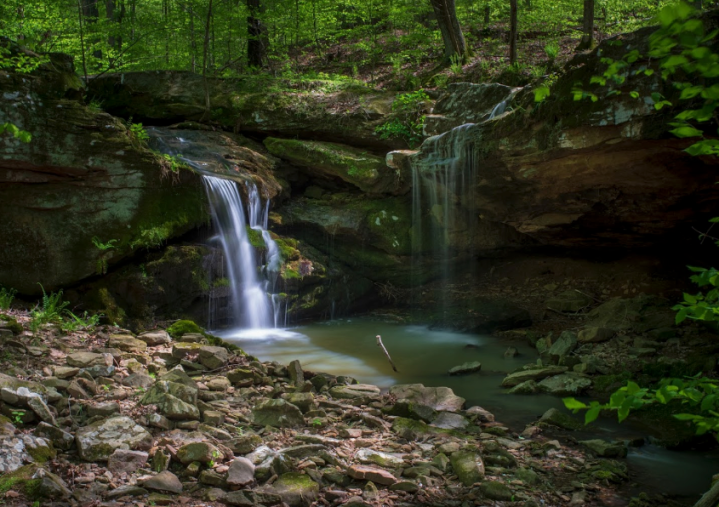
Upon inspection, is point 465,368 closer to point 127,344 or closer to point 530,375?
point 530,375

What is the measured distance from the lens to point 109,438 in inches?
148

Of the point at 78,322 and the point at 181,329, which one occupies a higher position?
the point at 78,322

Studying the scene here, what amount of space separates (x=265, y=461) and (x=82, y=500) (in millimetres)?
1204

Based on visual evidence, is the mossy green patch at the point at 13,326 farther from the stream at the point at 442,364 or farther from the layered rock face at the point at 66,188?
the stream at the point at 442,364

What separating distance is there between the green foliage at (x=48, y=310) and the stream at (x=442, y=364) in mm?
2703

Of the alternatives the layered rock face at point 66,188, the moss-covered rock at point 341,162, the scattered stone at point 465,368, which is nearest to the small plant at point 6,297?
the layered rock face at point 66,188

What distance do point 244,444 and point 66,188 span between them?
616cm

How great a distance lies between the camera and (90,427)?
3848 millimetres

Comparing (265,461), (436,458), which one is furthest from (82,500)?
(436,458)

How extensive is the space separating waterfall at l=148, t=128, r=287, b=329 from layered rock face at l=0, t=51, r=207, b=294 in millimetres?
1109

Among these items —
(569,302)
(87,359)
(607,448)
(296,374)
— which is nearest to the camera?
(607,448)

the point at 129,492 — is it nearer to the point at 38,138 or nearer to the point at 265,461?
the point at 265,461

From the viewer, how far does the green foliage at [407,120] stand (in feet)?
37.7

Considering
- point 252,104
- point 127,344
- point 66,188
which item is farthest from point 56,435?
point 252,104
